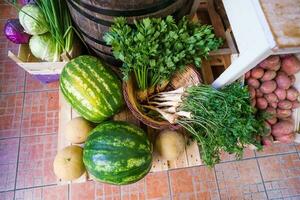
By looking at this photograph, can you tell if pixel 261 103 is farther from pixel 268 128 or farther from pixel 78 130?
pixel 78 130

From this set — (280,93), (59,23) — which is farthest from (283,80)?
(59,23)

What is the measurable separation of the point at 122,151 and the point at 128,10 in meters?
0.51

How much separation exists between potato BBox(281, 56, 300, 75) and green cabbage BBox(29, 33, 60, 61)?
1.08 meters

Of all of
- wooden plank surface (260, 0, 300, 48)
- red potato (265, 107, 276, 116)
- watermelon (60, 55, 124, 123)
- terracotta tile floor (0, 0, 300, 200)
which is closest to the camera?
wooden plank surface (260, 0, 300, 48)

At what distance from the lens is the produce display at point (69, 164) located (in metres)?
1.08

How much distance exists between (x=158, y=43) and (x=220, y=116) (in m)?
0.36

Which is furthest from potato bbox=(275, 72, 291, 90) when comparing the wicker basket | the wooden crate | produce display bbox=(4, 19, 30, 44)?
produce display bbox=(4, 19, 30, 44)

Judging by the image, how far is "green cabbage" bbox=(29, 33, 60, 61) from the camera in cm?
127

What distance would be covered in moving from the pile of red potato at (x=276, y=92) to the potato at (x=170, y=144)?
1.30 feet

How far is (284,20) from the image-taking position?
706mm

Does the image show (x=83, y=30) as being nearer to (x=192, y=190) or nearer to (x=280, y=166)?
(x=192, y=190)

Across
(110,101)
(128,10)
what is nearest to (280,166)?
(110,101)

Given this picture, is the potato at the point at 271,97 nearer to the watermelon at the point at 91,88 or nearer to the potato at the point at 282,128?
the potato at the point at 282,128

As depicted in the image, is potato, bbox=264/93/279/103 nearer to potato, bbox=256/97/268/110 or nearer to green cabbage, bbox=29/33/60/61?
potato, bbox=256/97/268/110
